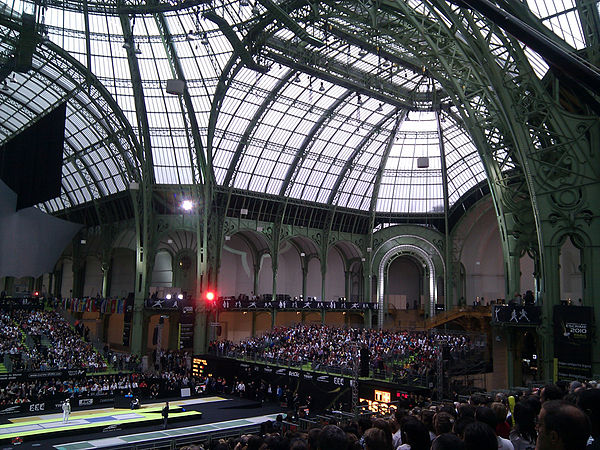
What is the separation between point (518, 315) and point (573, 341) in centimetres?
311

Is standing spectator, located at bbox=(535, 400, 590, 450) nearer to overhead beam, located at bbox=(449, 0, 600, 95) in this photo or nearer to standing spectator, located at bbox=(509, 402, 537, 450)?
standing spectator, located at bbox=(509, 402, 537, 450)

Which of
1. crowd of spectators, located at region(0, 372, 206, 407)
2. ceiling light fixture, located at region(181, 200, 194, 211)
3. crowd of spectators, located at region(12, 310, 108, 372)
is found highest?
ceiling light fixture, located at region(181, 200, 194, 211)

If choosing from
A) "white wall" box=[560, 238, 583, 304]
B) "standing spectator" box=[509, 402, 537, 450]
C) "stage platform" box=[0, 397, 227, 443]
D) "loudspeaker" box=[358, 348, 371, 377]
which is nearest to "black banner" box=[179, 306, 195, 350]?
"stage platform" box=[0, 397, 227, 443]

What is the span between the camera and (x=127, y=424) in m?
29.5

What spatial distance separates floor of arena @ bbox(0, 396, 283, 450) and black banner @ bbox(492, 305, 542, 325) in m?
14.8

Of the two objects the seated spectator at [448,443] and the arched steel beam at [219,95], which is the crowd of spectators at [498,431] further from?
the arched steel beam at [219,95]

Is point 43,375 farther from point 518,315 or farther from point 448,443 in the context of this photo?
point 448,443

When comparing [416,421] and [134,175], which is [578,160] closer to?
[416,421]

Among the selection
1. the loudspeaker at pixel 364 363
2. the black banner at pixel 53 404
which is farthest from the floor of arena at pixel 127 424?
the loudspeaker at pixel 364 363

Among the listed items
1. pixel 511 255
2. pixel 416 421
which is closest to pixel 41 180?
pixel 511 255

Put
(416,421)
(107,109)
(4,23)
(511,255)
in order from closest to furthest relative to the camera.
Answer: (416,421)
(511,255)
(4,23)
(107,109)

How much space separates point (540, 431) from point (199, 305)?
44.9 m

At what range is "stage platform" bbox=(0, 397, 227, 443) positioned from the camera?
27.2 meters

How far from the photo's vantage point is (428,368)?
31.6 meters
